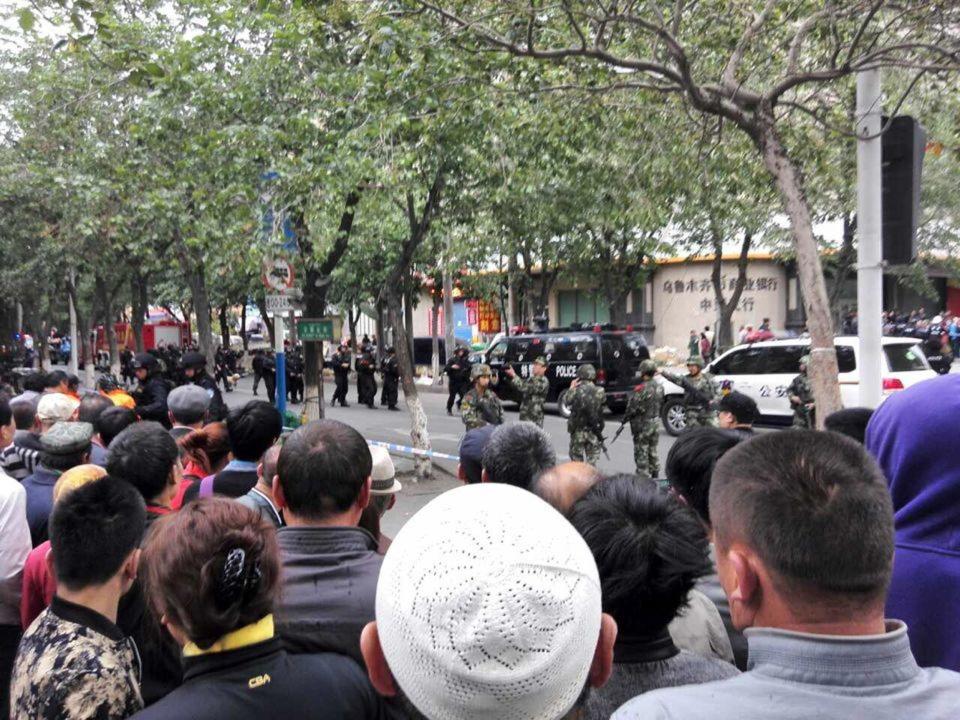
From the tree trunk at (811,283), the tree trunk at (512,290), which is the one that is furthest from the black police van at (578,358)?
the tree trunk at (811,283)

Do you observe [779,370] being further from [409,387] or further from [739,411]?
[739,411]

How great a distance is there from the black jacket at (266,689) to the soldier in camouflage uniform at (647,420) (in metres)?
9.40

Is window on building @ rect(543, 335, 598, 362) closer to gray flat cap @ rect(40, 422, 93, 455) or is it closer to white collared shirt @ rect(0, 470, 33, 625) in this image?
gray flat cap @ rect(40, 422, 93, 455)

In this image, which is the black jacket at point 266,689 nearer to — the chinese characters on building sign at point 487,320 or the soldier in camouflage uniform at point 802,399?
the soldier in camouflage uniform at point 802,399

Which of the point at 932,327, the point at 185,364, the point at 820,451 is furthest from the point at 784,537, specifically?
the point at 932,327

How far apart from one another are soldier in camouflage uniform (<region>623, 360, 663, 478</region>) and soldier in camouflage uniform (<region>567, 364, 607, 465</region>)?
1.48 ft

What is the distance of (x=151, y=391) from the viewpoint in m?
8.63

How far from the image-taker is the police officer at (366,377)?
22062 millimetres

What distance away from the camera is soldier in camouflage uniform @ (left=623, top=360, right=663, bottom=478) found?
36.7ft

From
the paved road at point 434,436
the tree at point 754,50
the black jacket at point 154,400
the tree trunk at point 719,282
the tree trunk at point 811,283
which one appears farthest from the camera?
the tree trunk at point 719,282

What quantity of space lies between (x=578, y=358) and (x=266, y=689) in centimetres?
1695

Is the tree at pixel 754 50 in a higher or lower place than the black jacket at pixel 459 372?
higher

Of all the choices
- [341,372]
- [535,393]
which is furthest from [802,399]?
[341,372]

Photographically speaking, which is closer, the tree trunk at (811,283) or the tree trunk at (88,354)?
the tree trunk at (811,283)
